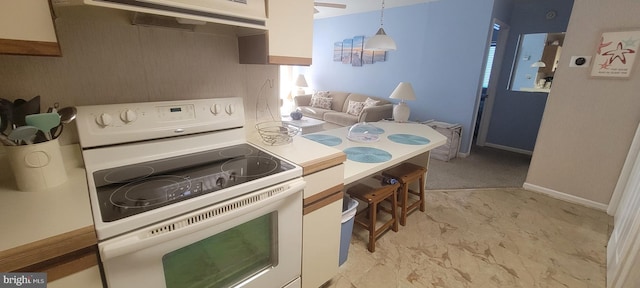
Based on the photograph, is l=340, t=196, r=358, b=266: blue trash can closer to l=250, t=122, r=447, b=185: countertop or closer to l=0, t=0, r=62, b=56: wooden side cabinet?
l=250, t=122, r=447, b=185: countertop

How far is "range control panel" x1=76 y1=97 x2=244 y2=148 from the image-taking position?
3.38ft

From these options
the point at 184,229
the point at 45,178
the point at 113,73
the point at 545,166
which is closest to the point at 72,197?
the point at 45,178

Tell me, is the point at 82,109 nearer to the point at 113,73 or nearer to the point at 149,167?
the point at 113,73

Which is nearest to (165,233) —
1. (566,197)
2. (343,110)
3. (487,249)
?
(487,249)

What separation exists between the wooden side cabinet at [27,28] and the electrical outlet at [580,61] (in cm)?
381

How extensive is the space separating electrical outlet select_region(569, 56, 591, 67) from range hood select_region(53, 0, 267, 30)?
10.2 feet

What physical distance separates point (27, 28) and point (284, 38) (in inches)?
33.8

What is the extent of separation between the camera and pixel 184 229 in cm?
82

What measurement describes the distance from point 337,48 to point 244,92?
4678mm

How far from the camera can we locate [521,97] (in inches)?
175

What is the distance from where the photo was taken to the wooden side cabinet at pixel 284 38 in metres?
1.22

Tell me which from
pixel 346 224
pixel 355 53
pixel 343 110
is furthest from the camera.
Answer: pixel 343 110

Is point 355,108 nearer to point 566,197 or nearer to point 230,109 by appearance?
point 566,197

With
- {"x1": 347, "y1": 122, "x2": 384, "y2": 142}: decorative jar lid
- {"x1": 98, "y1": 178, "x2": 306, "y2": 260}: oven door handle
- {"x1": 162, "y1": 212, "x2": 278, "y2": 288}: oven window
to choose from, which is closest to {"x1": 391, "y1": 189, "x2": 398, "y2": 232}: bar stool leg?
{"x1": 347, "y1": 122, "x2": 384, "y2": 142}: decorative jar lid
